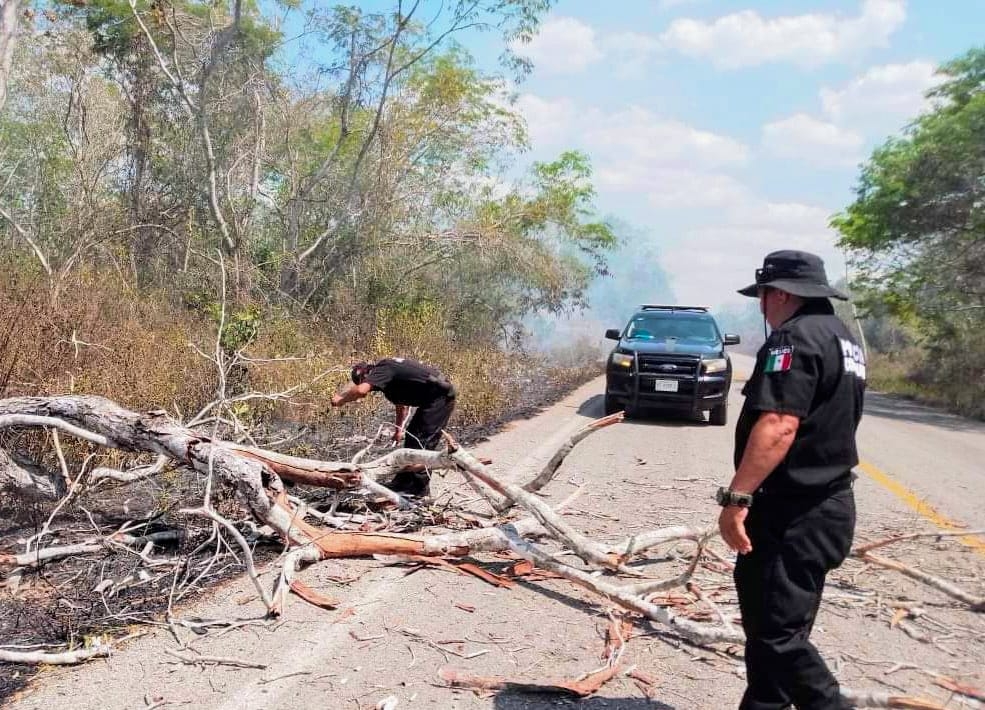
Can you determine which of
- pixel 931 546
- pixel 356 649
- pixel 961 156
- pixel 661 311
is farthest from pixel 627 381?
pixel 961 156

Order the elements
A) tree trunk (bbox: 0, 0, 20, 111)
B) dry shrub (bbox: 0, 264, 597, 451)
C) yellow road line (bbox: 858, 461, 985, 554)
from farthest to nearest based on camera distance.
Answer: tree trunk (bbox: 0, 0, 20, 111)
dry shrub (bbox: 0, 264, 597, 451)
yellow road line (bbox: 858, 461, 985, 554)

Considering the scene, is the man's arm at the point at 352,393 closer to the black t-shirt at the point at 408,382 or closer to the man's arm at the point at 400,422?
the black t-shirt at the point at 408,382

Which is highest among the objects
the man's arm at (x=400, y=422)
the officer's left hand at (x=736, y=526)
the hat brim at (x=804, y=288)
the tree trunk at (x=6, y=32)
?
the tree trunk at (x=6, y=32)

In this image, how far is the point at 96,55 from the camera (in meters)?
15.7

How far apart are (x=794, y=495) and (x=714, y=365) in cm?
914

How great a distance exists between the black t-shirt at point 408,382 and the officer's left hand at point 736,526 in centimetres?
379

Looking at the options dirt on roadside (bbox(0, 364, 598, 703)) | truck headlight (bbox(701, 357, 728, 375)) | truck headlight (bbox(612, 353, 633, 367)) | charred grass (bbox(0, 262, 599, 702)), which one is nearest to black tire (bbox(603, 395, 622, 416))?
truck headlight (bbox(612, 353, 633, 367))

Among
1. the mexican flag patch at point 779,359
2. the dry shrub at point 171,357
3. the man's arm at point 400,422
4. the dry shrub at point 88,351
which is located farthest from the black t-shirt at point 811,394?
the dry shrub at point 88,351

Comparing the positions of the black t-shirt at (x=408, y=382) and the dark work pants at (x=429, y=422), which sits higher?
the black t-shirt at (x=408, y=382)

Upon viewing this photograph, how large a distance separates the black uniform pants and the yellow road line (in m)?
3.49

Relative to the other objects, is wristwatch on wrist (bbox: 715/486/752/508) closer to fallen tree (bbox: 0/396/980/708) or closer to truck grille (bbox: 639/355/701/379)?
fallen tree (bbox: 0/396/980/708)

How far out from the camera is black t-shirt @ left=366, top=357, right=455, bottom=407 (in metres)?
6.08

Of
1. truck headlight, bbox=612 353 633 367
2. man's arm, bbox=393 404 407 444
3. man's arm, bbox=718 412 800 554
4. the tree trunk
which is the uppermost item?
the tree trunk

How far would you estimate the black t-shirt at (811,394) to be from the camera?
2.54 m
